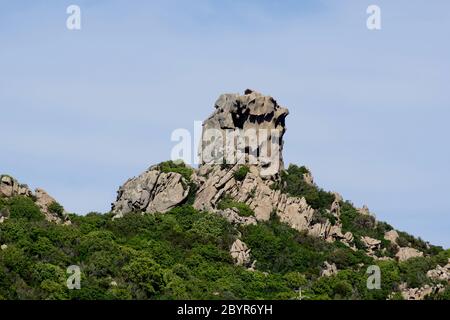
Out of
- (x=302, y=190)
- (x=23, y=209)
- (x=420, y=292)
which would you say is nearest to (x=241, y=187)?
(x=302, y=190)

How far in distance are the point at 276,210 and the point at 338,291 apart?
2033 centimetres

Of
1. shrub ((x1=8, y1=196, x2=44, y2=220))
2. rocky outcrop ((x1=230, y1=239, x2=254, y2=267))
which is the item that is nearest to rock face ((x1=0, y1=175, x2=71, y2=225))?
shrub ((x1=8, y1=196, x2=44, y2=220))

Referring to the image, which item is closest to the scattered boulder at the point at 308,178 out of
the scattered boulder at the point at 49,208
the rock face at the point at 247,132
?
the rock face at the point at 247,132

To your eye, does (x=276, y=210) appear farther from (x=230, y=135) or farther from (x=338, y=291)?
(x=338, y=291)

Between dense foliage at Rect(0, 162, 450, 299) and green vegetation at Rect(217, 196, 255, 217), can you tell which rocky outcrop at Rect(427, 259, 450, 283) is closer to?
dense foliage at Rect(0, 162, 450, 299)

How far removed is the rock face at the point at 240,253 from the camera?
4749 inches

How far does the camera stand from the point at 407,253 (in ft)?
420

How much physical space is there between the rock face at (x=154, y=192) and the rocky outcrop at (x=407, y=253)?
22528 mm

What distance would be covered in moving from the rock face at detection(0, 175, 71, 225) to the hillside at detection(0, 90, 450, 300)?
0.14 m

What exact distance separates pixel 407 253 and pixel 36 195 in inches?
1501

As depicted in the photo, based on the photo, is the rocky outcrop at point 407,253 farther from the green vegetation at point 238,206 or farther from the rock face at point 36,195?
the rock face at point 36,195

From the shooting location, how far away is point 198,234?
407 feet
